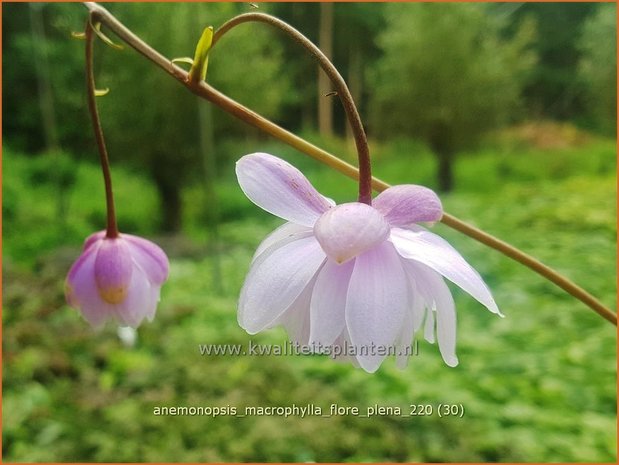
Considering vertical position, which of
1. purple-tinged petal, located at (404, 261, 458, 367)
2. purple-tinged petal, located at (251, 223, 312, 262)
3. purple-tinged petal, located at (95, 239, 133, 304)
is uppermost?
purple-tinged petal, located at (251, 223, 312, 262)

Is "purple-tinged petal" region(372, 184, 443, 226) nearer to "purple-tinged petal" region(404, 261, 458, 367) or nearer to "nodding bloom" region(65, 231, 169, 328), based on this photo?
"purple-tinged petal" region(404, 261, 458, 367)

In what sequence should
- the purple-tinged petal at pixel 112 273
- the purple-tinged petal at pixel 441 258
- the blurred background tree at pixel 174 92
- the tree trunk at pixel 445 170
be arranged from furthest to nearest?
the tree trunk at pixel 445 170 → the blurred background tree at pixel 174 92 → the purple-tinged petal at pixel 112 273 → the purple-tinged petal at pixel 441 258

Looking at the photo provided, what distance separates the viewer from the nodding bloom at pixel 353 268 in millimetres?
294

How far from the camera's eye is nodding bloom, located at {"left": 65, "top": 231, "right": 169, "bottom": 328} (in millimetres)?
447

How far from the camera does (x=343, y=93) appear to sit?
0.97 feet

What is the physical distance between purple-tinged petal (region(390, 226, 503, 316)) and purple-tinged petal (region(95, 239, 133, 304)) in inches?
8.5

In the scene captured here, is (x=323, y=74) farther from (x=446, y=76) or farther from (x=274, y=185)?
(x=274, y=185)

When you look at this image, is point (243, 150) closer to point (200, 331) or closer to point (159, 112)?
point (159, 112)

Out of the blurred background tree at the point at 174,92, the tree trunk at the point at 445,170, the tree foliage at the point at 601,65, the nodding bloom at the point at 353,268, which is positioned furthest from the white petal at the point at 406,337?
the tree foliage at the point at 601,65

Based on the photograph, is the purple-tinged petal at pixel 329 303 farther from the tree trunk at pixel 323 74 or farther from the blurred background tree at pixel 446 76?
the blurred background tree at pixel 446 76

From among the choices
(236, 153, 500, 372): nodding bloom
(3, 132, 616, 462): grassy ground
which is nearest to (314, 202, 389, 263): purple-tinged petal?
(236, 153, 500, 372): nodding bloom

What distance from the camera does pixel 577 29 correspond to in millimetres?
4852

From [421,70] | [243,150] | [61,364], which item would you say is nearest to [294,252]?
[61,364]

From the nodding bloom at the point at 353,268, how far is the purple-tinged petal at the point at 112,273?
0.53 ft
